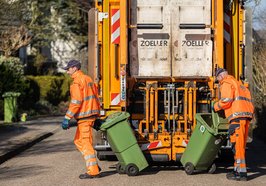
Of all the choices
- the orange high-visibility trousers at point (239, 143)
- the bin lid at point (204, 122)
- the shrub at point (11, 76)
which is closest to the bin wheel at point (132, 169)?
the bin lid at point (204, 122)

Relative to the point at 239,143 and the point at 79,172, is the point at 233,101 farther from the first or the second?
the point at 79,172

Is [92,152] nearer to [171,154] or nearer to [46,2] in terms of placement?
[171,154]

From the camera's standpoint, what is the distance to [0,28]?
20672mm

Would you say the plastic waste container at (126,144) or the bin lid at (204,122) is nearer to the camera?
the bin lid at (204,122)

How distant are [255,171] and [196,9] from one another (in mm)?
2914

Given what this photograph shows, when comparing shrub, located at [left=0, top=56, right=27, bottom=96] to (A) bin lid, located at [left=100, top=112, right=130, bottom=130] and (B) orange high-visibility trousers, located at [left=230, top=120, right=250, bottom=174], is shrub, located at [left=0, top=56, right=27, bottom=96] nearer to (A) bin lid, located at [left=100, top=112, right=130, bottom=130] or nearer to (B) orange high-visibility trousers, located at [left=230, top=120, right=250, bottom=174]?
(A) bin lid, located at [left=100, top=112, right=130, bottom=130]

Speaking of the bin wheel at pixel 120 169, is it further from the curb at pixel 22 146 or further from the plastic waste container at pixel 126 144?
the curb at pixel 22 146

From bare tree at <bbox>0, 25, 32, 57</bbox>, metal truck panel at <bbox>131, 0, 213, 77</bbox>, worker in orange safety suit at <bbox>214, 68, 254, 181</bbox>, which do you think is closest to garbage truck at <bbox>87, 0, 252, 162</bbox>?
metal truck panel at <bbox>131, 0, 213, 77</bbox>

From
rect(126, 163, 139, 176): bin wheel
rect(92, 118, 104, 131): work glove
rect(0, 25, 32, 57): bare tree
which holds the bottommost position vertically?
rect(126, 163, 139, 176): bin wheel

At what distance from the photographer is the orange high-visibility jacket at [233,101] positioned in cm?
1006

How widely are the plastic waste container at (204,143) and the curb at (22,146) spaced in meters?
4.13

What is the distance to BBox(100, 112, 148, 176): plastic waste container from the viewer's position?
33.8ft

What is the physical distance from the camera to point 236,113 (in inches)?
394

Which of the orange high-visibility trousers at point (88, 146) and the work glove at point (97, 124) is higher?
the work glove at point (97, 124)
